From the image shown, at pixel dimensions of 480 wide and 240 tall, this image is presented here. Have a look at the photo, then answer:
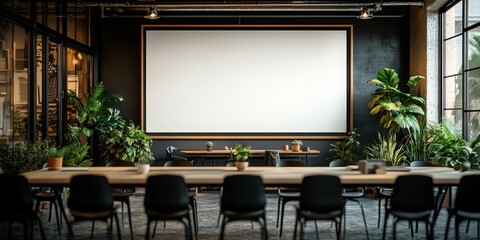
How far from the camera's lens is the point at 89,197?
444 centimetres

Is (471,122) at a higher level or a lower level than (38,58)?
lower

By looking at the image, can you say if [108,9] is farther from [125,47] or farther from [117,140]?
[117,140]

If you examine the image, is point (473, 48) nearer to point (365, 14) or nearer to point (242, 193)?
point (365, 14)

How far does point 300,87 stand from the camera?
9.83 metres

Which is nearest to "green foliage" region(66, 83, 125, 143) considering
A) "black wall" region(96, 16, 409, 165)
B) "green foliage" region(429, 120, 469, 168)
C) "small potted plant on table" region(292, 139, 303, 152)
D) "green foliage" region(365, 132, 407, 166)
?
"black wall" region(96, 16, 409, 165)

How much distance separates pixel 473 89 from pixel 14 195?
22.2ft

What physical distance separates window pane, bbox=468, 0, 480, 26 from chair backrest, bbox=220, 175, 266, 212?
524cm

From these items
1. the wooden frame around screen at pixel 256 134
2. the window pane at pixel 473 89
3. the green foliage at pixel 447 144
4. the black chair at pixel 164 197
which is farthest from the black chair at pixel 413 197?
the wooden frame around screen at pixel 256 134

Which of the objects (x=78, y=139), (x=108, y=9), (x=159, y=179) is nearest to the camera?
(x=159, y=179)

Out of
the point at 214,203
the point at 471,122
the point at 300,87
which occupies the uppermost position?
the point at 300,87

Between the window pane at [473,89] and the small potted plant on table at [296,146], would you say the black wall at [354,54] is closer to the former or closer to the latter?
the small potted plant on table at [296,146]

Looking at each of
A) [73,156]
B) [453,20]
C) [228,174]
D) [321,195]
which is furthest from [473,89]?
[73,156]

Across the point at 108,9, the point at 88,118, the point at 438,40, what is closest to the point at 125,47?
the point at 108,9

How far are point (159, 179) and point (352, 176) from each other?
6.43ft
